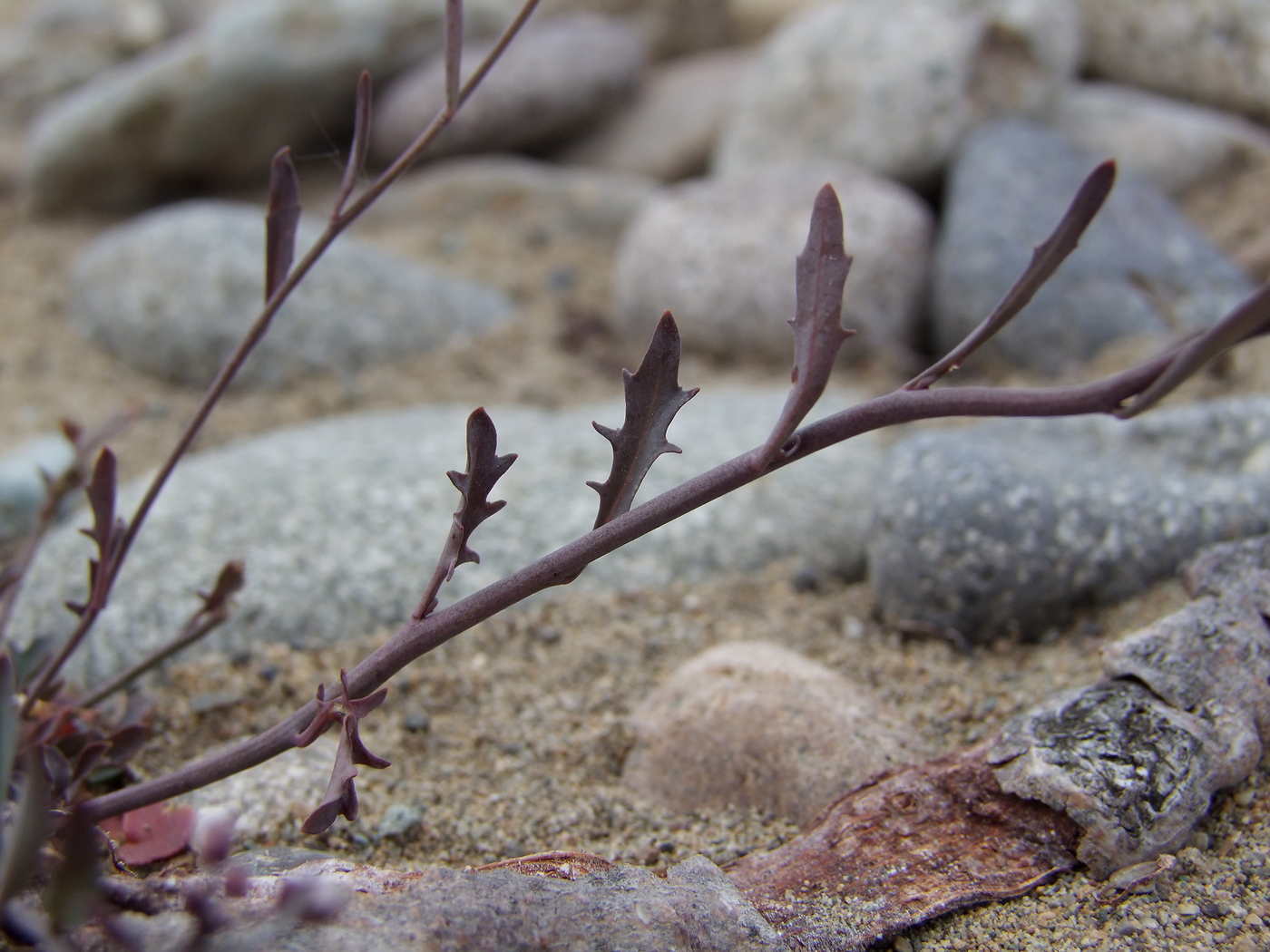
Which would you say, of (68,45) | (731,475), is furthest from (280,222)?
(68,45)

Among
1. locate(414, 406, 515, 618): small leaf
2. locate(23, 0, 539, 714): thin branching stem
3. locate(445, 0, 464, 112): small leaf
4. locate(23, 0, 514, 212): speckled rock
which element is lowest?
locate(414, 406, 515, 618): small leaf

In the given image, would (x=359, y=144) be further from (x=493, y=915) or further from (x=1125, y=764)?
(x=1125, y=764)

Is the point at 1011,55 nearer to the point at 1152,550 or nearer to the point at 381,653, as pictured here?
the point at 1152,550

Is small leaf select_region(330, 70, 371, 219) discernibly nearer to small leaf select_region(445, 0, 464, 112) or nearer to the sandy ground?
small leaf select_region(445, 0, 464, 112)

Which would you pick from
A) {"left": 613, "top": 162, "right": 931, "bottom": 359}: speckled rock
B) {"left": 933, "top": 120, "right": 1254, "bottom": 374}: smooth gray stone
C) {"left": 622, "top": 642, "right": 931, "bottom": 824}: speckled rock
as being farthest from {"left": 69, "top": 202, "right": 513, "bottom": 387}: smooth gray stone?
{"left": 622, "top": 642, "right": 931, "bottom": 824}: speckled rock

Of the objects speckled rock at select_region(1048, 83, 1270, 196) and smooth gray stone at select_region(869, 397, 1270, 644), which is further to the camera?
speckled rock at select_region(1048, 83, 1270, 196)

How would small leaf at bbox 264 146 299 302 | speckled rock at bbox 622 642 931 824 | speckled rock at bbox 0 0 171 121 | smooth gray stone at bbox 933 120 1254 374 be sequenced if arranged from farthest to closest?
speckled rock at bbox 0 0 171 121 → smooth gray stone at bbox 933 120 1254 374 → speckled rock at bbox 622 642 931 824 → small leaf at bbox 264 146 299 302

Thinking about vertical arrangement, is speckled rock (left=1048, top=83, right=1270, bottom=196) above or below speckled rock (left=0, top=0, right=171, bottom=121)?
below
